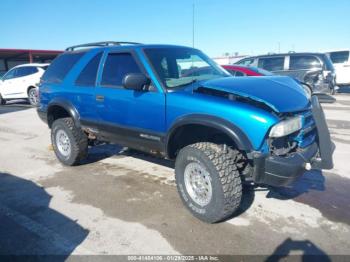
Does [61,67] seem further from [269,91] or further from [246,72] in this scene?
[246,72]

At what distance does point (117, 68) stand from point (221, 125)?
198 cm

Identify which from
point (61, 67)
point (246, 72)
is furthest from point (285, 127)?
point (246, 72)

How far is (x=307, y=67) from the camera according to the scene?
11.1m

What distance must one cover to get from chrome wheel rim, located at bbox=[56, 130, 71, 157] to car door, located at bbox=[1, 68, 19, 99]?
9997 mm

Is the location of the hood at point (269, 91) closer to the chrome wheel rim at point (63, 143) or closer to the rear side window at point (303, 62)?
the chrome wheel rim at point (63, 143)

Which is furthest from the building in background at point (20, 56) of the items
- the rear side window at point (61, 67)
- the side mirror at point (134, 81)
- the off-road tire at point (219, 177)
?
the off-road tire at point (219, 177)

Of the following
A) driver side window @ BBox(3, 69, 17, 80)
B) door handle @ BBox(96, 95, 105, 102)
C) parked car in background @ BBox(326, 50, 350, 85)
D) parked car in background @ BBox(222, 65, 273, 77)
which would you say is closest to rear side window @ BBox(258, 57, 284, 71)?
parked car in background @ BBox(222, 65, 273, 77)

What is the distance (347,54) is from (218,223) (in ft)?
55.1

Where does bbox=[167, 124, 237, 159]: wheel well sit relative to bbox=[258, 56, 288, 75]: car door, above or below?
below

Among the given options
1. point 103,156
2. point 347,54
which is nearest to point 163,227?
point 103,156

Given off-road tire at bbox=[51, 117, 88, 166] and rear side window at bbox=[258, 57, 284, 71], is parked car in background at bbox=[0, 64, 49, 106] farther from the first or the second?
rear side window at bbox=[258, 57, 284, 71]

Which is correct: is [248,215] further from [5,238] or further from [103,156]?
[103,156]

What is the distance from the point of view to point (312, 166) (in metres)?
3.35

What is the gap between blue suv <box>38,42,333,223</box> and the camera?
3.02 meters
